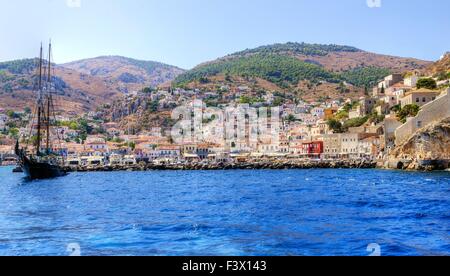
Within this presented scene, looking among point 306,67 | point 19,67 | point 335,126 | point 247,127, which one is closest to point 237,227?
point 335,126

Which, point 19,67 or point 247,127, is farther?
point 19,67

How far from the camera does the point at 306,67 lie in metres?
137

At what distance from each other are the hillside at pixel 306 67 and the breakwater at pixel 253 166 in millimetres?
59461

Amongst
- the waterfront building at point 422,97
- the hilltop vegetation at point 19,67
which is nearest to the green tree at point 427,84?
the waterfront building at point 422,97

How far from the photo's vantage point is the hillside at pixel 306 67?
12669 centimetres

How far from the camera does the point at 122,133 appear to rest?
9131cm

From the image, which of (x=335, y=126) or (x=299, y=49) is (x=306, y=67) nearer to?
(x=299, y=49)

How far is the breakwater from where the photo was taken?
161 feet

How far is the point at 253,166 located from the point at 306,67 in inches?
3493

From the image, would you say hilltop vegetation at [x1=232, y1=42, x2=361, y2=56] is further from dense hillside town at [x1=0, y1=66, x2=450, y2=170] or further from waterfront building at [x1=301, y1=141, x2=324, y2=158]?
waterfront building at [x1=301, y1=141, x2=324, y2=158]

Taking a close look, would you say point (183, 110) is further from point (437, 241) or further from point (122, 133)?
point (437, 241)

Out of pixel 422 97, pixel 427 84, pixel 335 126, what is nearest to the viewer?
pixel 422 97
